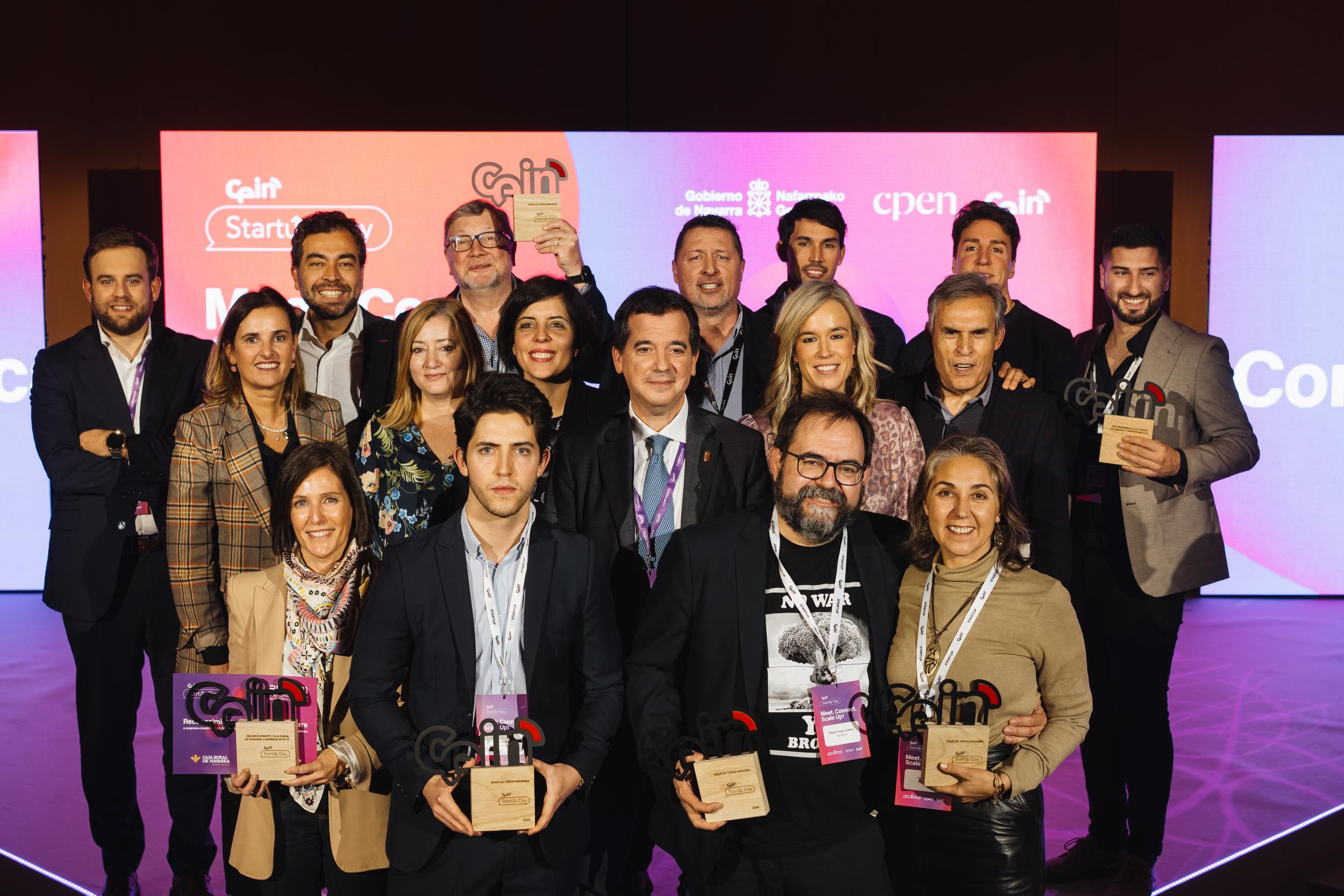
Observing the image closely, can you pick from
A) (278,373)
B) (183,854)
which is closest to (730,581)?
(278,373)

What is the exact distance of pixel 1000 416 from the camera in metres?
3.26

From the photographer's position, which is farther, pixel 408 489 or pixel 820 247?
pixel 820 247

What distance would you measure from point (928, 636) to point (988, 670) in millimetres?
152

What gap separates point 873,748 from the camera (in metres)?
2.50

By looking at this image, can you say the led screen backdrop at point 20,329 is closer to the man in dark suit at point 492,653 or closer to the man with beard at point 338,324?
the man with beard at point 338,324

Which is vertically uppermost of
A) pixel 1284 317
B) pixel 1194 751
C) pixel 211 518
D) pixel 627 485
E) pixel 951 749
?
pixel 1284 317

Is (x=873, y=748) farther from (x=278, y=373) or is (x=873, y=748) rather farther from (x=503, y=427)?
(x=278, y=373)

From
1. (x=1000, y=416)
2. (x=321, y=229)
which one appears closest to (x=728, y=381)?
(x=1000, y=416)

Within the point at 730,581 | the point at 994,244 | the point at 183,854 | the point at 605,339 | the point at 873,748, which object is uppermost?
the point at 994,244

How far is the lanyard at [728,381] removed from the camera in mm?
4043

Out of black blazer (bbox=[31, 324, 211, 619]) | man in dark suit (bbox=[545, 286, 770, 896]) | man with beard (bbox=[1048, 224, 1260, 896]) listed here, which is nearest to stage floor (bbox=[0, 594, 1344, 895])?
man with beard (bbox=[1048, 224, 1260, 896])

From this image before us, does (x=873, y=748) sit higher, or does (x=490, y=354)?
(x=490, y=354)

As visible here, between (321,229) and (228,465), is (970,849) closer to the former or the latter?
(228,465)

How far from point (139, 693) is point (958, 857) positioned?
8.93 feet
